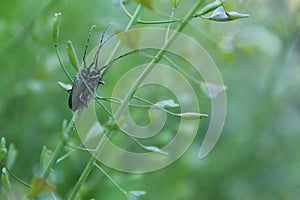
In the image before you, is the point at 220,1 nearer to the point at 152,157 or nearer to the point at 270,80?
the point at 152,157

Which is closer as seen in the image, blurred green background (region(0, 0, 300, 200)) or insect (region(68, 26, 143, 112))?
insect (region(68, 26, 143, 112))

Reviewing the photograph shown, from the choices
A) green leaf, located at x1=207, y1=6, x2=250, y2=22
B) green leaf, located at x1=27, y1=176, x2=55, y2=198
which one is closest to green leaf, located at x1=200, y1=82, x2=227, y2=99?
green leaf, located at x1=207, y1=6, x2=250, y2=22

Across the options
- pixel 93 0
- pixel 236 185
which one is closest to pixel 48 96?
pixel 93 0

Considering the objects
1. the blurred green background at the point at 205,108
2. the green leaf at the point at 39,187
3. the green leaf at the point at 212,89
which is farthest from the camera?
the blurred green background at the point at 205,108

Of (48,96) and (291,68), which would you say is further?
(291,68)

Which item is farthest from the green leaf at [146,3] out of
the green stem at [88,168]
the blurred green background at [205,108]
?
the blurred green background at [205,108]

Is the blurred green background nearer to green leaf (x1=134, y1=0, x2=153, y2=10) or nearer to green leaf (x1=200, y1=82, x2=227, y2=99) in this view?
green leaf (x1=200, y1=82, x2=227, y2=99)

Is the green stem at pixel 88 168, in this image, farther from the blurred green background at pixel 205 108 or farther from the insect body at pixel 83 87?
the blurred green background at pixel 205 108

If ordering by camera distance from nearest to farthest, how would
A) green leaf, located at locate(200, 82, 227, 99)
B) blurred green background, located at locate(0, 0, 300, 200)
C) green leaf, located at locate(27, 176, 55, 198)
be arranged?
green leaf, located at locate(27, 176, 55, 198), green leaf, located at locate(200, 82, 227, 99), blurred green background, located at locate(0, 0, 300, 200)
